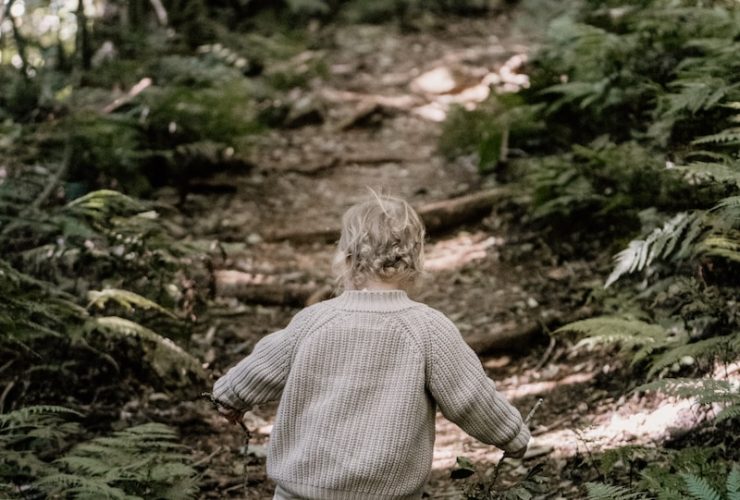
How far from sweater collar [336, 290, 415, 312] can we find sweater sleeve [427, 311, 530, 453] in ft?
0.45

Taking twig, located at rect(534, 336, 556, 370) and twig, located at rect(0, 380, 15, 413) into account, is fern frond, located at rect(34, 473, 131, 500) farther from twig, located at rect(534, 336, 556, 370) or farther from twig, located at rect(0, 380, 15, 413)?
twig, located at rect(534, 336, 556, 370)

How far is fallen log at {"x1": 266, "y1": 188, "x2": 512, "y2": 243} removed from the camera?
6.79 meters

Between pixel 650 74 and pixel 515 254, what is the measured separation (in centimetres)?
170

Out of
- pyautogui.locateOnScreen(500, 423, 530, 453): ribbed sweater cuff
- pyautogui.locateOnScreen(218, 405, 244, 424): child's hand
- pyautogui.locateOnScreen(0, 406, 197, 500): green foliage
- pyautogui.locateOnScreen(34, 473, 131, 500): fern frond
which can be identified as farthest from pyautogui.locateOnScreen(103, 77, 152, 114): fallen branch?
pyautogui.locateOnScreen(500, 423, 530, 453): ribbed sweater cuff

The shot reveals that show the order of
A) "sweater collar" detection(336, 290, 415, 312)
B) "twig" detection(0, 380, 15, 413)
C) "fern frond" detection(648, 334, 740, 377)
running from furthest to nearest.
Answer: "twig" detection(0, 380, 15, 413), "fern frond" detection(648, 334, 740, 377), "sweater collar" detection(336, 290, 415, 312)

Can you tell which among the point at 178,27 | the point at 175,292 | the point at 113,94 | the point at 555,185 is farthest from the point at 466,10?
the point at 175,292

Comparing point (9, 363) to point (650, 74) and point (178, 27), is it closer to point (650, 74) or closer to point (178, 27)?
point (650, 74)

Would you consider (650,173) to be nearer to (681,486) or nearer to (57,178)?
(681,486)

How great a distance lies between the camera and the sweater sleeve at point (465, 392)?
2479 millimetres

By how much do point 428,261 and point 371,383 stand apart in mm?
3967

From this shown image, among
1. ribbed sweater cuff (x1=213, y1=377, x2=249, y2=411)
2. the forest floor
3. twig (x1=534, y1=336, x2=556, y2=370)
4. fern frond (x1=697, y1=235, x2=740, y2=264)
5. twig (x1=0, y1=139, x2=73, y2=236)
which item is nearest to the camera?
ribbed sweater cuff (x1=213, y1=377, x2=249, y2=411)

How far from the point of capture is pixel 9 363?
157 inches

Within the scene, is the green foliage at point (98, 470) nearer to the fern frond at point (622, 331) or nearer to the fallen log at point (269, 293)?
the fern frond at point (622, 331)

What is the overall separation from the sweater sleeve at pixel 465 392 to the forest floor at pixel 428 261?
79cm
